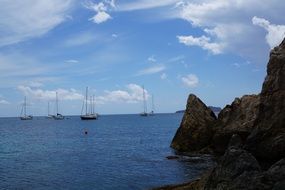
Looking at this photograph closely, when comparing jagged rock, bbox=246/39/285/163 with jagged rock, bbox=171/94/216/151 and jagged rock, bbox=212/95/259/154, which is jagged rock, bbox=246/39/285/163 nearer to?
jagged rock, bbox=212/95/259/154

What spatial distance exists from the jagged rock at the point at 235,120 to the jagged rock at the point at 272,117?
9033 millimetres

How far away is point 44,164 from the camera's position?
198 feet

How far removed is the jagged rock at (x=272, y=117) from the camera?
143ft

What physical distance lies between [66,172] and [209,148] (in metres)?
21.7

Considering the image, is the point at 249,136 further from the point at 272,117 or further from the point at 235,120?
the point at 235,120

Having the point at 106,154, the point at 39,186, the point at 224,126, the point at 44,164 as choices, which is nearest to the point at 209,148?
the point at 224,126

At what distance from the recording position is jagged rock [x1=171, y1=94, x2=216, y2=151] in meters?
64.8

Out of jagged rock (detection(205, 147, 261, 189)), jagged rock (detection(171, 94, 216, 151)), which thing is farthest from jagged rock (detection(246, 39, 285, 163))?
jagged rock (detection(205, 147, 261, 189))

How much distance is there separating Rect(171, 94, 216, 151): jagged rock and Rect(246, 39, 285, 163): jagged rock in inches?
716

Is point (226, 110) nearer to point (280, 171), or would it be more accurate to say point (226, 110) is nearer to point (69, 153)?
point (69, 153)

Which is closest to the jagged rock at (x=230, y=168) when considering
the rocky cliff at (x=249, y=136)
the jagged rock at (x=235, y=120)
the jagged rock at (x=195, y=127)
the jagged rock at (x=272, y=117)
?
the rocky cliff at (x=249, y=136)

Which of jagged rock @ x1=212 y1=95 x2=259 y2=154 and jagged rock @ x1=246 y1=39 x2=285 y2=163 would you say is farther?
jagged rock @ x1=212 y1=95 x2=259 y2=154

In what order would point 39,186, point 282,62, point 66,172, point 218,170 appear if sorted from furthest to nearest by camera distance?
1. point 66,172
2. point 282,62
3. point 39,186
4. point 218,170

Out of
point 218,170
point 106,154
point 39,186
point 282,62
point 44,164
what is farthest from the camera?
point 106,154
